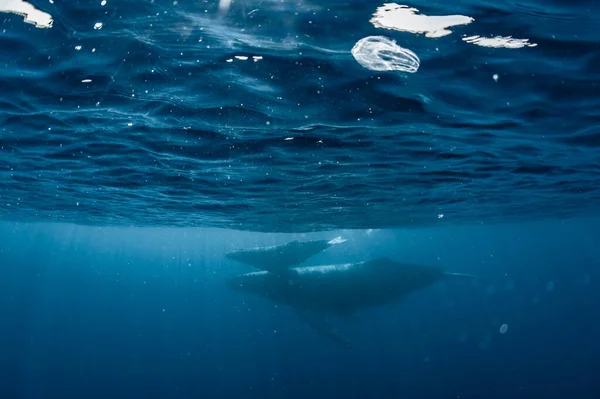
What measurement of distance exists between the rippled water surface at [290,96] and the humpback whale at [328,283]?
1037cm

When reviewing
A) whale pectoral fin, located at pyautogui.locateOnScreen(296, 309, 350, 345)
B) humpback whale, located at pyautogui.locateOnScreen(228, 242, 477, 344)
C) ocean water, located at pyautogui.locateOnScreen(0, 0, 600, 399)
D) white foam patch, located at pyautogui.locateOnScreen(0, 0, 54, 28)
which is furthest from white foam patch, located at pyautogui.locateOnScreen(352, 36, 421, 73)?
humpback whale, located at pyautogui.locateOnScreen(228, 242, 477, 344)

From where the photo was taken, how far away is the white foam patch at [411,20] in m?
5.83

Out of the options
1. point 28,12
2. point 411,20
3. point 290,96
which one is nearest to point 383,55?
point 411,20

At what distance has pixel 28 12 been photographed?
19.3ft

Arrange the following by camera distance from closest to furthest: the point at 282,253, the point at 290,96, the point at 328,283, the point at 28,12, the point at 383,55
Result: the point at 28,12
the point at 383,55
the point at 290,96
the point at 282,253
the point at 328,283

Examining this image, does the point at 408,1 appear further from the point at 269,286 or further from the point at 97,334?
the point at 97,334

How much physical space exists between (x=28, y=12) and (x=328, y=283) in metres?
23.6

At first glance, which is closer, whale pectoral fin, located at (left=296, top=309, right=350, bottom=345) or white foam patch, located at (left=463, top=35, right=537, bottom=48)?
white foam patch, located at (left=463, top=35, right=537, bottom=48)

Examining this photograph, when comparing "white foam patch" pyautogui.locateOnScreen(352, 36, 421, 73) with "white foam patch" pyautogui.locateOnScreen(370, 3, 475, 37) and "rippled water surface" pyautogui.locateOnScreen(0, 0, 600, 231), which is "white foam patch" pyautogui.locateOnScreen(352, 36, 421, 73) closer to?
"rippled water surface" pyautogui.locateOnScreen(0, 0, 600, 231)

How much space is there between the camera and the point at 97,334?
315 ft

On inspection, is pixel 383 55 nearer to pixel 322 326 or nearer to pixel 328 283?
pixel 322 326

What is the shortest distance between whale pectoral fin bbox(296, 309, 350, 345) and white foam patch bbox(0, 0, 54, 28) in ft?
68.9

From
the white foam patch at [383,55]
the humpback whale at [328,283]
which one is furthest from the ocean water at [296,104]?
the humpback whale at [328,283]

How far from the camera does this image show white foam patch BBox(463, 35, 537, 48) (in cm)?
666
